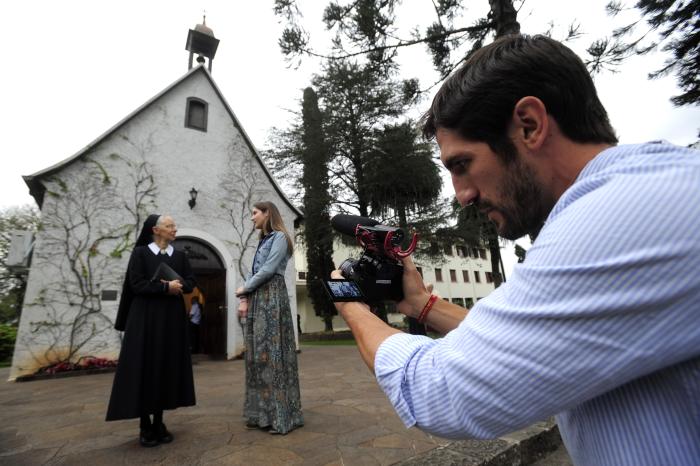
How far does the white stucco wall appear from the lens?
7.39 meters

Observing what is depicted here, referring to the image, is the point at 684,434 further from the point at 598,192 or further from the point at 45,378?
the point at 45,378

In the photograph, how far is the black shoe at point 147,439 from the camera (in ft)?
9.36

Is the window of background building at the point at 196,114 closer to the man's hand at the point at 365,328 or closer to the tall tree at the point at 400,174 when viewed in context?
the tall tree at the point at 400,174

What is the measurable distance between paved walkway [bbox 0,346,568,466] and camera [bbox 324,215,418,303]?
155 cm

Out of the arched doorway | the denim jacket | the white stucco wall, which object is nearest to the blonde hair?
the denim jacket

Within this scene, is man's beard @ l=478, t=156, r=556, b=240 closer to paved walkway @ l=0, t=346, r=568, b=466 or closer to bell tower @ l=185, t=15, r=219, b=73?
paved walkway @ l=0, t=346, r=568, b=466

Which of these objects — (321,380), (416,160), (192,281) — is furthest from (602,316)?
(416,160)

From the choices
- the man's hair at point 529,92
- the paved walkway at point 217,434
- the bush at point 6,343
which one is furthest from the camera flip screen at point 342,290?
the bush at point 6,343

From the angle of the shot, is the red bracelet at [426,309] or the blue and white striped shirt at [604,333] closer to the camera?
the blue and white striped shirt at [604,333]

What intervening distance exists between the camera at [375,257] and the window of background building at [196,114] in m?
10.0

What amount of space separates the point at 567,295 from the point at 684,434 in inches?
13.2

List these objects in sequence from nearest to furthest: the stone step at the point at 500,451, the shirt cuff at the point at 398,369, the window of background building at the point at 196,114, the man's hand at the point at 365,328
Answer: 1. the shirt cuff at the point at 398,369
2. the man's hand at the point at 365,328
3. the stone step at the point at 500,451
4. the window of background building at the point at 196,114

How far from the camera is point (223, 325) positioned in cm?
918

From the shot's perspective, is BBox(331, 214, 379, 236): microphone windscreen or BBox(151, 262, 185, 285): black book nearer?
BBox(331, 214, 379, 236): microphone windscreen
